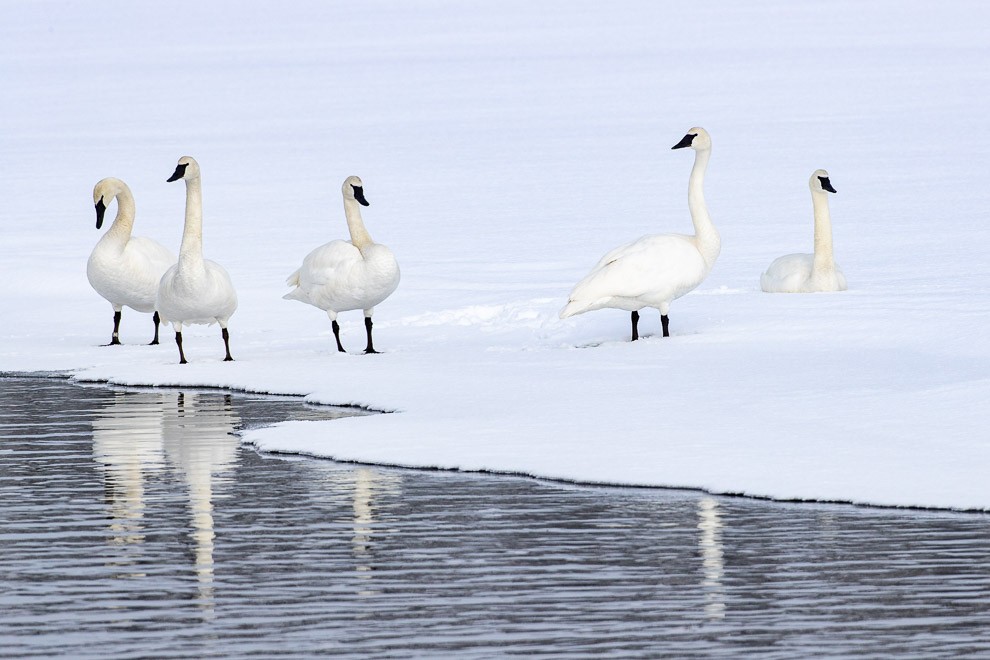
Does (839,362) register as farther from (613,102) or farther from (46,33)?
(46,33)

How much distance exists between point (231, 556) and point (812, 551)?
2123 mm

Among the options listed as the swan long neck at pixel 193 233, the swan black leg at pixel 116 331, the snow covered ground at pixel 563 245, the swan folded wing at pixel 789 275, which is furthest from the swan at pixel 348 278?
the swan folded wing at pixel 789 275

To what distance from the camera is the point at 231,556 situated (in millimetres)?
6562

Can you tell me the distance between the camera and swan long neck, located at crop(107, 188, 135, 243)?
14352mm

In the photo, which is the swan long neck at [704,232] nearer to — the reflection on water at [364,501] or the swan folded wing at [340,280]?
the swan folded wing at [340,280]

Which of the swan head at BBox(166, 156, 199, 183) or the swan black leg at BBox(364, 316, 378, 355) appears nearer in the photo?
the swan black leg at BBox(364, 316, 378, 355)

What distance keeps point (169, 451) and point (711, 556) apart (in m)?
3.52

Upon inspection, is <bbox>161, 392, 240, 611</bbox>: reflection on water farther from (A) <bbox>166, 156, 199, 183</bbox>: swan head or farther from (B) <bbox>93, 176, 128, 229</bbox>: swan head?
(B) <bbox>93, 176, 128, 229</bbox>: swan head

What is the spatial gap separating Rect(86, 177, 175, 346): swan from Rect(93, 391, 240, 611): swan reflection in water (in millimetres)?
2824

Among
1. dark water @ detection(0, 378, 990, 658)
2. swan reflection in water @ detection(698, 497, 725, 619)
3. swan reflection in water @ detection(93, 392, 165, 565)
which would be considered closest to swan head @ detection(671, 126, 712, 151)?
swan reflection in water @ detection(93, 392, 165, 565)

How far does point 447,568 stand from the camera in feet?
20.8

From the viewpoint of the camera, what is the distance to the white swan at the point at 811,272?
14078 mm

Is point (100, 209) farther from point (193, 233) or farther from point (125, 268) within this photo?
point (193, 233)

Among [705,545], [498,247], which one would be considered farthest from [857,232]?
[705,545]
